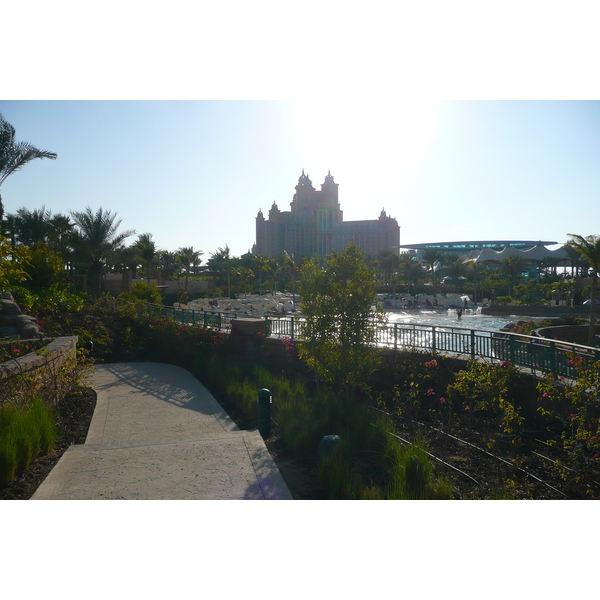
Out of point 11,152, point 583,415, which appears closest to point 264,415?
point 583,415

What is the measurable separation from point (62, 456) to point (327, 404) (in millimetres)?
3530

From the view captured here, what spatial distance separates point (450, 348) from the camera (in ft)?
30.2

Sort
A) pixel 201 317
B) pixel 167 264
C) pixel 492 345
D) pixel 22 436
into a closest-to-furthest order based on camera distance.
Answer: pixel 22 436
pixel 492 345
pixel 201 317
pixel 167 264

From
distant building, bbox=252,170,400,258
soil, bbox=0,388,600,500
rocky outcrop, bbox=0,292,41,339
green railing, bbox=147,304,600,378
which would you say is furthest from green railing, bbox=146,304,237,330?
distant building, bbox=252,170,400,258

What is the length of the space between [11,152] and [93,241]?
398 inches

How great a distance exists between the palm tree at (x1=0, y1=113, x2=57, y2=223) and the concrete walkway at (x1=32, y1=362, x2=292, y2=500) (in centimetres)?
1489

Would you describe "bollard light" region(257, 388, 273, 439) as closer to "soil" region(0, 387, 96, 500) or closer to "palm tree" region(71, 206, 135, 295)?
"soil" region(0, 387, 96, 500)

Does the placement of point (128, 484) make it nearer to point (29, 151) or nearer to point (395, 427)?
point (395, 427)

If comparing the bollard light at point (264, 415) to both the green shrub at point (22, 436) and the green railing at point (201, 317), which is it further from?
the green railing at point (201, 317)

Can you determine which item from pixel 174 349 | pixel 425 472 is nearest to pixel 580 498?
pixel 425 472

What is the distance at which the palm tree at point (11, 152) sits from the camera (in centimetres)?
1781

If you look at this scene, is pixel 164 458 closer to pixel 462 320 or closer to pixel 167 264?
pixel 462 320

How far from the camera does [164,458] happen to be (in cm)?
508

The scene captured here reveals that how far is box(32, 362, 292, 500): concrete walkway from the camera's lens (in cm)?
420
